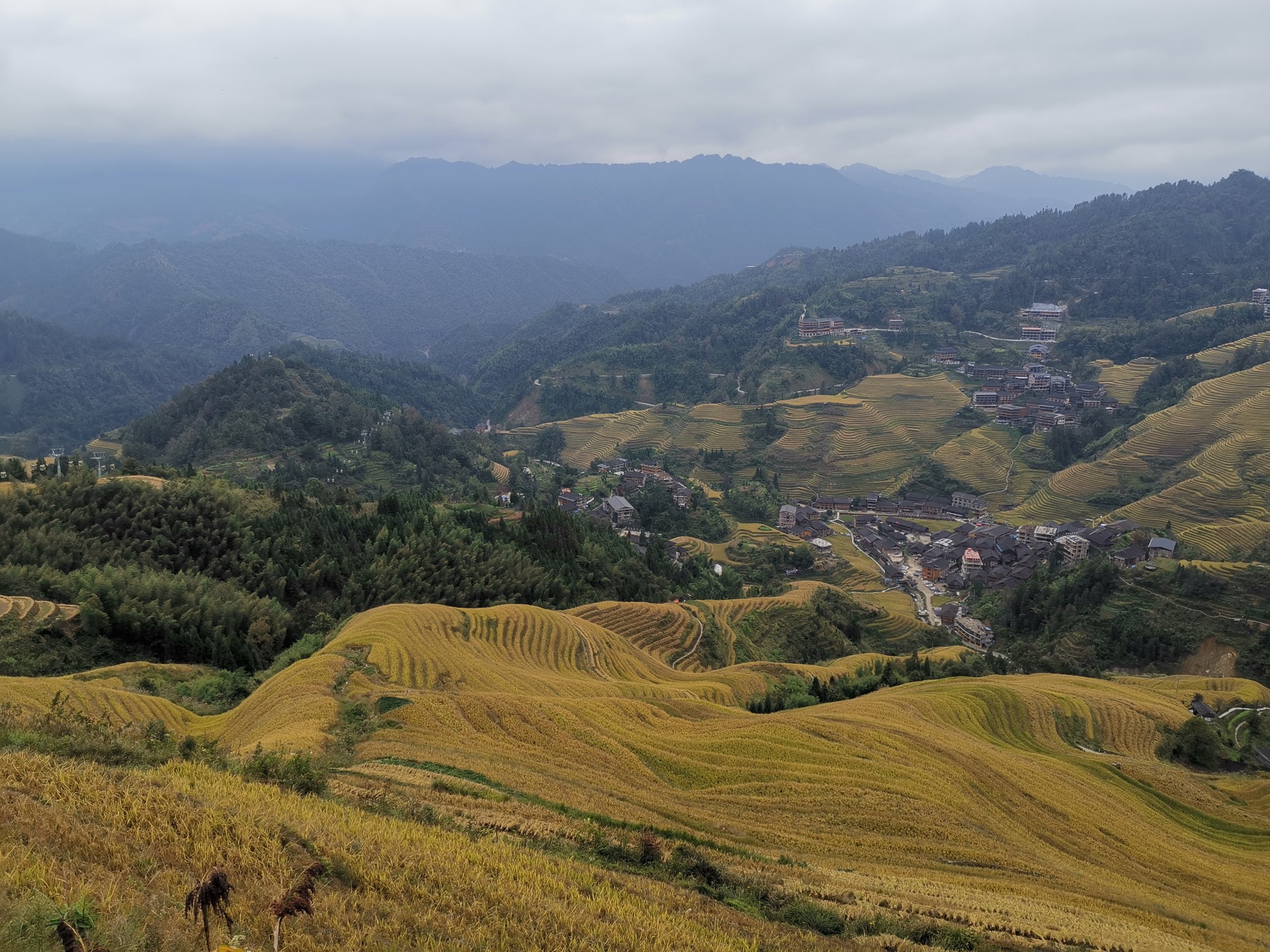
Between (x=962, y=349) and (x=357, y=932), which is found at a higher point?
(x=962, y=349)

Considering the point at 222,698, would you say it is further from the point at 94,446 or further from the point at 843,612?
the point at 94,446

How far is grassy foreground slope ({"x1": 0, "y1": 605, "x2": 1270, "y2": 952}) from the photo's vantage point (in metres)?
10.6

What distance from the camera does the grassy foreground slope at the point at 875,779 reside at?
1056 cm

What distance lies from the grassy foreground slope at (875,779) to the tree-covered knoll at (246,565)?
261 inches

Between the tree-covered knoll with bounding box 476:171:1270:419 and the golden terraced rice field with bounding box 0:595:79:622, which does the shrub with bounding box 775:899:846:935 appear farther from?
the tree-covered knoll with bounding box 476:171:1270:419

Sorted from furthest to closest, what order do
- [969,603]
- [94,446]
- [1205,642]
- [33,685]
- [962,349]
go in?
[962,349], [94,446], [969,603], [1205,642], [33,685]

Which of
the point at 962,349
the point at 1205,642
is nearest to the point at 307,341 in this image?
the point at 962,349

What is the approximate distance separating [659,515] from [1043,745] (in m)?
42.0

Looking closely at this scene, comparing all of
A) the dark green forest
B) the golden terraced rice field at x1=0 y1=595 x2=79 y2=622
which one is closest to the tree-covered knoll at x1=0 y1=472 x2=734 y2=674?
the golden terraced rice field at x1=0 y1=595 x2=79 y2=622

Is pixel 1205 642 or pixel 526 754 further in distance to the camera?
pixel 1205 642

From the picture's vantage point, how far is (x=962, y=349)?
325 ft

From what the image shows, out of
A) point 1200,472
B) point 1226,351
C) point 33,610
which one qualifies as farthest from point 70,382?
point 1226,351

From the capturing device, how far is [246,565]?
31.5 metres

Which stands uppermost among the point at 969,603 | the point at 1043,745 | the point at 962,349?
the point at 962,349
